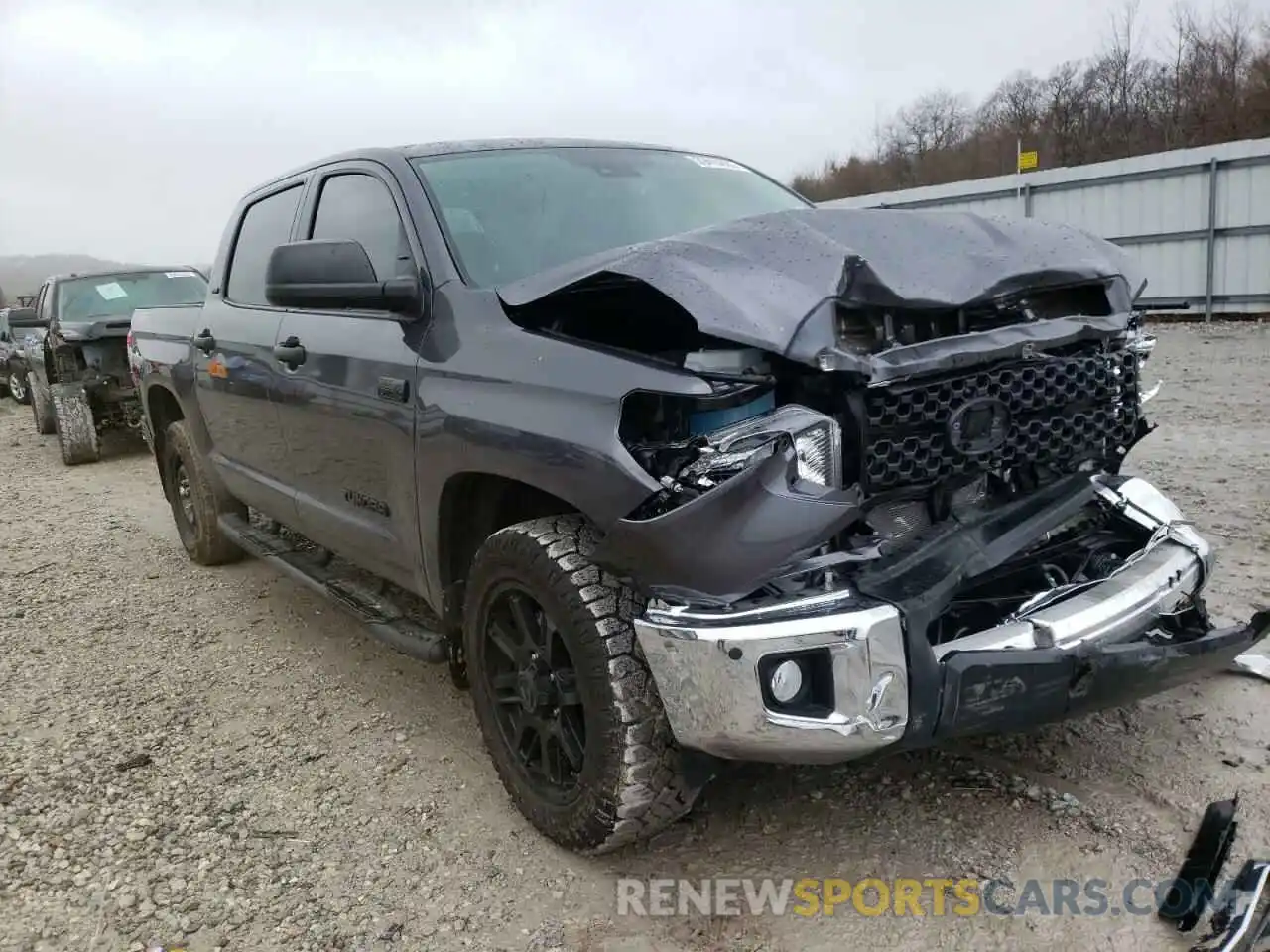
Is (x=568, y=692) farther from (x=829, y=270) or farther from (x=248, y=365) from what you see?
(x=248, y=365)

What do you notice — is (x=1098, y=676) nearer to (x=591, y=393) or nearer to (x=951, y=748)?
(x=951, y=748)

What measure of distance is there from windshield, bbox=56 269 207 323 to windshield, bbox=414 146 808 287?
303 inches

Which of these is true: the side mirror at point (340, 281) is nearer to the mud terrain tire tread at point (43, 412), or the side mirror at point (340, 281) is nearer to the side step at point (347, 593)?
the side step at point (347, 593)

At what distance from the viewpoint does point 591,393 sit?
7.52 ft

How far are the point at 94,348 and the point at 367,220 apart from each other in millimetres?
7300

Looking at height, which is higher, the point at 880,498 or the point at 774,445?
the point at 774,445

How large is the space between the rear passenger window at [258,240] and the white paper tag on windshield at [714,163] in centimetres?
154

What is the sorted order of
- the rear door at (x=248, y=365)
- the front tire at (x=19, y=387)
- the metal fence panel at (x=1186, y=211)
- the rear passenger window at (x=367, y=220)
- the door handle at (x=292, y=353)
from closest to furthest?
1. the rear passenger window at (x=367, y=220)
2. the door handle at (x=292, y=353)
3. the rear door at (x=248, y=365)
4. the metal fence panel at (x=1186, y=211)
5. the front tire at (x=19, y=387)

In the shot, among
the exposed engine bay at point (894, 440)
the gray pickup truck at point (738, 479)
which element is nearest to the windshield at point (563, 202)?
the gray pickup truck at point (738, 479)

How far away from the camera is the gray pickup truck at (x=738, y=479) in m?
2.07

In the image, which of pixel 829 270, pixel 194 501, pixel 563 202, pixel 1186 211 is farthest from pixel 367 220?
pixel 1186 211

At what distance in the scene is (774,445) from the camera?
6.93ft

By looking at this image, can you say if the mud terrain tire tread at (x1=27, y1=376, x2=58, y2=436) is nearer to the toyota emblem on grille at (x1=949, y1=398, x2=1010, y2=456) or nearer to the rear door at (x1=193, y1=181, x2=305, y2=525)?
the rear door at (x1=193, y1=181, x2=305, y2=525)

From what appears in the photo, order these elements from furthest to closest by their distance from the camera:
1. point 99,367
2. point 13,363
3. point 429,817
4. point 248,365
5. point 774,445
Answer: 1. point 13,363
2. point 99,367
3. point 248,365
4. point 429,817
5. point 774,445
